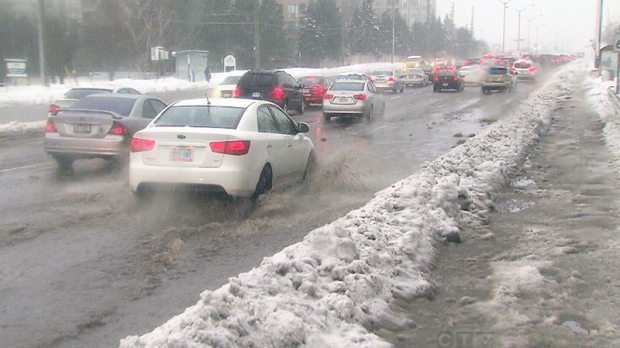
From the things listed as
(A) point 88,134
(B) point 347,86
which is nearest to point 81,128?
(A) point 88,134

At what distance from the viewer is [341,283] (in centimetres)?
543

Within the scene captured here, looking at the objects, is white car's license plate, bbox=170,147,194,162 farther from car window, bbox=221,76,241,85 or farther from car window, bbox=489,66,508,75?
car window, bbox=489,66,508,75

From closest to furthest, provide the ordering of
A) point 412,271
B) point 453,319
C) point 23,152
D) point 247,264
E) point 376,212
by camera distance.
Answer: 1. point 453,319
2. point 412,271
3. point 247,264
4. point 376,212
5. point 23,152

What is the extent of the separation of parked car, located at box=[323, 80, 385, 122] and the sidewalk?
44.5ft

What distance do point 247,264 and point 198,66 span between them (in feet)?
146

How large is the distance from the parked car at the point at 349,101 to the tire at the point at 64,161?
12536 mm

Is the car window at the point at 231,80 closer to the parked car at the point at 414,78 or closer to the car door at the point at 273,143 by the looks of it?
the car door at the point at 273,143

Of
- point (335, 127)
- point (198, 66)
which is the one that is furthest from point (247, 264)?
point (198, 66)

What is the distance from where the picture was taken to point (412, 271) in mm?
6285

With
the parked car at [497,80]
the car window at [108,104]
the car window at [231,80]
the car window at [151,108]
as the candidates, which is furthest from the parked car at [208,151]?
the parked car at [497,80]

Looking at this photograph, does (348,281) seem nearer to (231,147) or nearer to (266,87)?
(231,147)

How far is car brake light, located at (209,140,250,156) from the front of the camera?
353 inches

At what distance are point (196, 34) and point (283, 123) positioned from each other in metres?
61.4

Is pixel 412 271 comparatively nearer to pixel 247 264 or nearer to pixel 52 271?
pixel 247 264
